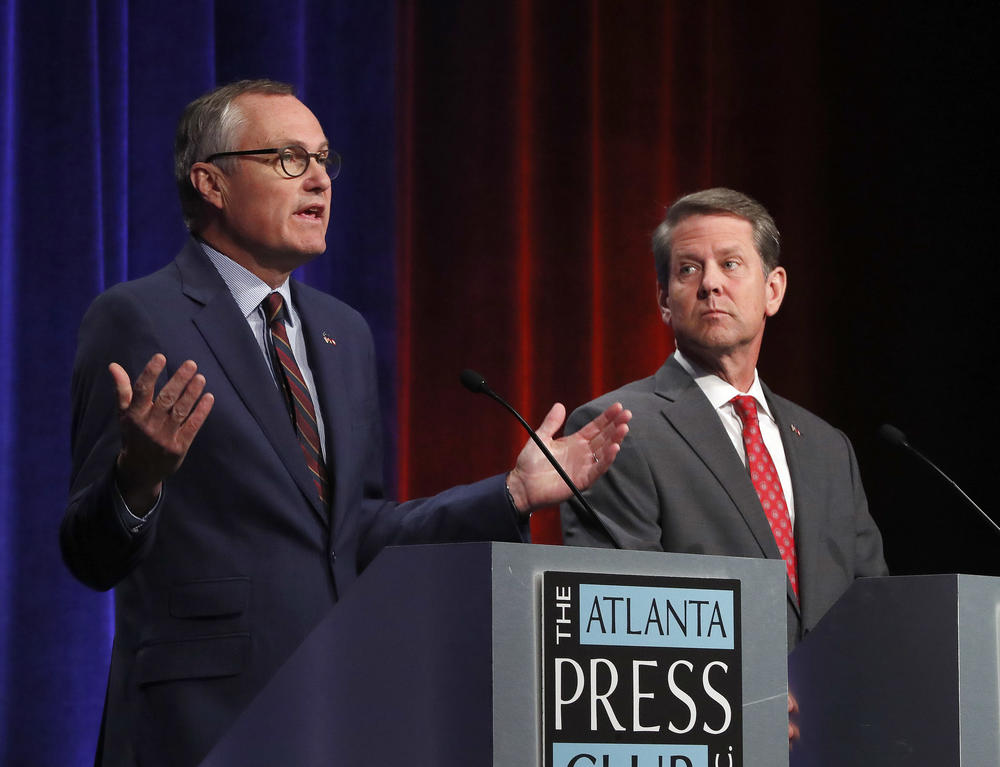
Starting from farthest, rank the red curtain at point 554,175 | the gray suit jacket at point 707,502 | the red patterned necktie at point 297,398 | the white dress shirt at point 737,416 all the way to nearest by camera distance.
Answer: the red curtain at point 554,175, the white dress shirt at point 737,416, the gray suit jacket at point 707,502, the red patterned necktie at point 297,398

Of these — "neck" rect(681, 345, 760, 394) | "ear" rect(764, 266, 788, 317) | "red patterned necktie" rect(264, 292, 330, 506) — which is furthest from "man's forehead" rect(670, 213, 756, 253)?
"red patterned necktie" rect(264, 292, 330, 506)

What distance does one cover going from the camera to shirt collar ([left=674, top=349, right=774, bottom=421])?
2758 millimetres

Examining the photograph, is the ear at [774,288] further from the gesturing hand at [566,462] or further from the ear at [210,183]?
the ear at [210,183]

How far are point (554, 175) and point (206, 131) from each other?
181 cm

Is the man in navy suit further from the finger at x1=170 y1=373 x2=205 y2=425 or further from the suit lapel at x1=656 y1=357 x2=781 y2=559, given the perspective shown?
the suit lapel at x1=656 y1=357 x2=781 y2=559

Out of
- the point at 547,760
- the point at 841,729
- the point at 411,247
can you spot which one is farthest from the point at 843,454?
the point at 547,760

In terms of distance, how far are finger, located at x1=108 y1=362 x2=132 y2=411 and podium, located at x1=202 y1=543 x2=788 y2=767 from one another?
0.46 m

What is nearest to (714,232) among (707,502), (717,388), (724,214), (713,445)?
(724,214)

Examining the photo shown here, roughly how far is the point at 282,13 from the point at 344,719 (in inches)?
96.0

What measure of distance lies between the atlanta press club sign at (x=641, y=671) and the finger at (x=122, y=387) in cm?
63

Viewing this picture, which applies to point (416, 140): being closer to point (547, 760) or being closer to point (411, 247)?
point (411, 247)

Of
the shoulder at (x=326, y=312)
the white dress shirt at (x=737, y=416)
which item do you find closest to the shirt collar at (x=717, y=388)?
the white dress shirt at (x=737, y=416)

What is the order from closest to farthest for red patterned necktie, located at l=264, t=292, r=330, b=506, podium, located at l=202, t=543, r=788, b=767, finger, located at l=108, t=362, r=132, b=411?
podium, located at l=202, t=543, r=788, b=767 < finger, located at l=108, t=362, r=132, b=411 < red patterned necktie, located at l=264, t=292, r=330, b=506

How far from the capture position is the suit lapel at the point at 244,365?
203 cm
